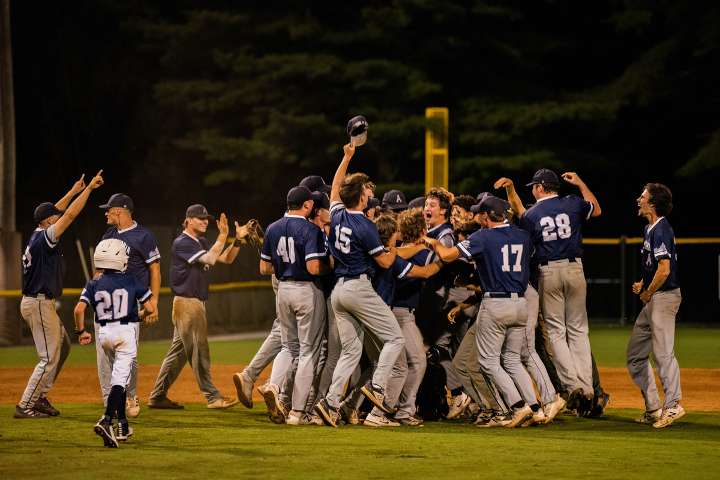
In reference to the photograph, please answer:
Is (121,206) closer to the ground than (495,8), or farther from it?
closer to the ground

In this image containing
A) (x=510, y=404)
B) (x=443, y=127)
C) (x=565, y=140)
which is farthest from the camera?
(x=565, y=140)

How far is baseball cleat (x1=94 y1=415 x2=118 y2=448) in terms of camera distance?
7.20 metres

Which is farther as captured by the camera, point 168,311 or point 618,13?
point 618,13

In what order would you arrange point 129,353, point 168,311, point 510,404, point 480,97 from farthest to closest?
point 480,97 → point 168,311 → point 510,404 → point 129,353

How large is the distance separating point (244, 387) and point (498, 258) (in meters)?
→ 2.76

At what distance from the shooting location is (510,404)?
8.31 m

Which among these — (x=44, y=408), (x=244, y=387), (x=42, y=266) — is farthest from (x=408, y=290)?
(x=44, y=408)

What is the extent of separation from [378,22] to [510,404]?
20427mm

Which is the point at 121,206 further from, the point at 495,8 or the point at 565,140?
the point at 565,140

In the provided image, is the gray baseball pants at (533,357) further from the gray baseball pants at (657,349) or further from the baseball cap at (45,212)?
the baseball cap at (45,212)

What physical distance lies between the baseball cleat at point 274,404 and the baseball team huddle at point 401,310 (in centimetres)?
2

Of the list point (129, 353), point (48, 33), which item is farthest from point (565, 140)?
point (129, 353)

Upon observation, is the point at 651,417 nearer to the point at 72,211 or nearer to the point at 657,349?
the point at 657,349

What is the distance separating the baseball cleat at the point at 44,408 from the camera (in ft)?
30.0
